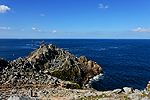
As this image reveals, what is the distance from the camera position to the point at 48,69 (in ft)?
253

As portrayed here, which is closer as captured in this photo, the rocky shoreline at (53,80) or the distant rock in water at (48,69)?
the rocky shoreline at (53,80)

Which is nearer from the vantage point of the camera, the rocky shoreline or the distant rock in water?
the rocky shoreline

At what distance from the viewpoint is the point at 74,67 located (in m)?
82.9

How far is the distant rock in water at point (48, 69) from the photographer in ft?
166

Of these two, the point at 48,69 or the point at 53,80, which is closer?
the point at 53,80

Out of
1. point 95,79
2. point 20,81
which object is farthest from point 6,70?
point 95,79

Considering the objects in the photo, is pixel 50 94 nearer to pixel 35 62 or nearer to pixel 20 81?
pixel 20 81

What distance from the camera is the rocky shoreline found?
34.5m

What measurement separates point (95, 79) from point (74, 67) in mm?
9096

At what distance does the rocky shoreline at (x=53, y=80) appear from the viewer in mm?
34519

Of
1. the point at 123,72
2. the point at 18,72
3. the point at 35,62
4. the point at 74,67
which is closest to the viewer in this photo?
the point at 18,72

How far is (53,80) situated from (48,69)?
25314 mm

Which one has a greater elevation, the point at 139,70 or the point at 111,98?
the point at 111,98

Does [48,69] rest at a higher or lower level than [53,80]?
lower
